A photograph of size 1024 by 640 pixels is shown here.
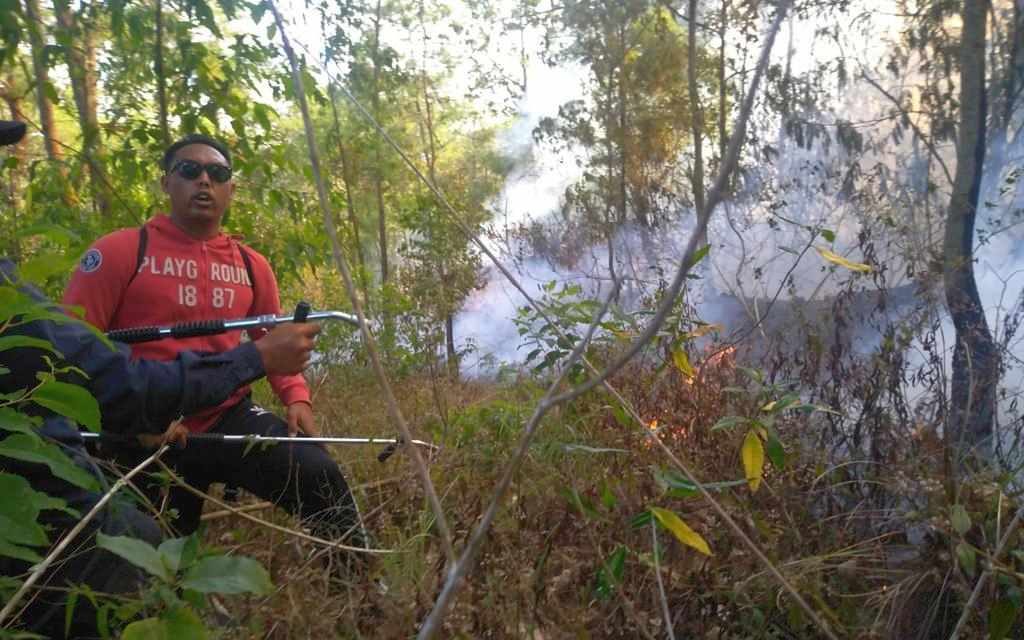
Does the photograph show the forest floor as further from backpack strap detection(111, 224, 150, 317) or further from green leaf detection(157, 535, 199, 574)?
backpack strap detection(111, 224, 150, 317)

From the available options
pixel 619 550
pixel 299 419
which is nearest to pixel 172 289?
pixel 299 419

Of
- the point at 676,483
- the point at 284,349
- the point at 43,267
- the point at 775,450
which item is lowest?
the point at 775,450

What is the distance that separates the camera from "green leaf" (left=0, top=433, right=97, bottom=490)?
3.82 feet

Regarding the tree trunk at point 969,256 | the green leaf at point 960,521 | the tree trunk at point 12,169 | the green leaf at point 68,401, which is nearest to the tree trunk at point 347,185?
the green leaf at point 68,401

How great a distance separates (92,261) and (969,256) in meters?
4.40

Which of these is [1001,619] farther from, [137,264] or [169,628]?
[137,264]

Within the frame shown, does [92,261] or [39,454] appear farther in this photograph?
[92,261]

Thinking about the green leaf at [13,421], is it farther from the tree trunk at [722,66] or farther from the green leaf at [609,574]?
the tree trunk at [722,66]

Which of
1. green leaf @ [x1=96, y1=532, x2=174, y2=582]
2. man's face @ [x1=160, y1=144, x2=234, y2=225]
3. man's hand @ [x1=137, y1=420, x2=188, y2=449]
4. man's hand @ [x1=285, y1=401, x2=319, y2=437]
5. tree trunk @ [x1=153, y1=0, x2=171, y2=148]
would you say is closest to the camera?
green leaf @ [x1=96, y1=532, x2=174, y2=582]

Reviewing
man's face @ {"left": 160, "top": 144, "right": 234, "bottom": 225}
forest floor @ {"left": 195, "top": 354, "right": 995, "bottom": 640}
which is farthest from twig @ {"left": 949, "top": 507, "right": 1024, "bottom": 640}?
man's face @ {"left": 160, "top": 144, "right": 234, "bottom": 225}

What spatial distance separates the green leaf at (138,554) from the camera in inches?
36.9

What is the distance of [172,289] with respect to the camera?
108 inches

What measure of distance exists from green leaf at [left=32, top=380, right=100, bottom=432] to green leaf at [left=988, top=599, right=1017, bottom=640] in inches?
74.2

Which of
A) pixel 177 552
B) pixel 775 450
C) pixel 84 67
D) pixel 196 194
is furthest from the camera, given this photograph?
pixel 84 67
